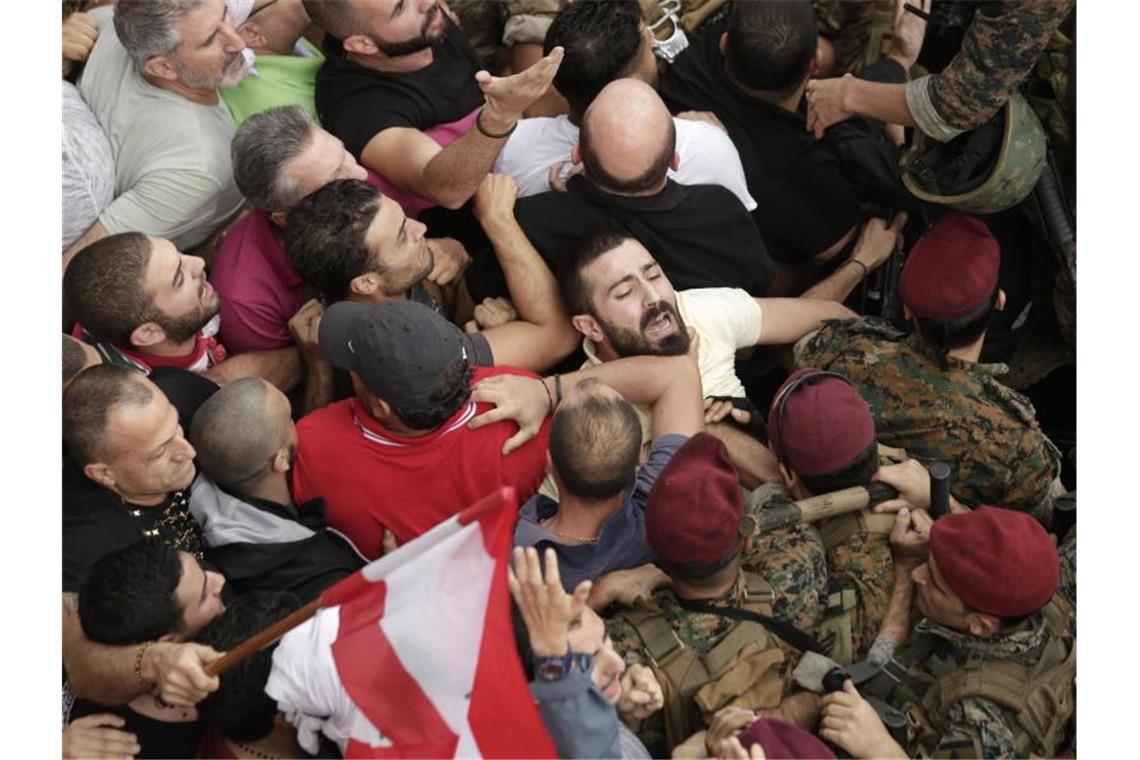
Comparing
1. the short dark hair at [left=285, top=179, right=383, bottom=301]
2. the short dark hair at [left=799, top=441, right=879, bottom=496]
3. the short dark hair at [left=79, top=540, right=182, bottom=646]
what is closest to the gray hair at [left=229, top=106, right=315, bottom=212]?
the short dark hair at [left=285, top=179, right=383, bottom=301]

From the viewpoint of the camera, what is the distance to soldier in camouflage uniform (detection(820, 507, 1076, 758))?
3758 mm

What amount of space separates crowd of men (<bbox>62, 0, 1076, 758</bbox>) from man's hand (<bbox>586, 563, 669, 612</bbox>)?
12mm

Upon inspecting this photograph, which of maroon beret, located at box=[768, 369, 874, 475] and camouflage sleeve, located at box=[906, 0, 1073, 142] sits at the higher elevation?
camouflage sleeve, located at box=[906, 0, 1073, 142]

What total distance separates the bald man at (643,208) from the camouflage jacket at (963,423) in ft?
2.21

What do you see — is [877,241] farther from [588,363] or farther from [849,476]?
[849,476]

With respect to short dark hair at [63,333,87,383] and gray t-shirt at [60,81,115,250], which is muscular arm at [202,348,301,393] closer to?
short dark hair at [63,333,87,383]

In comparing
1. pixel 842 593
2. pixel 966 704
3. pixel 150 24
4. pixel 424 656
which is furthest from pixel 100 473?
pixel 966 704

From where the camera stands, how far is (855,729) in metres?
3.73

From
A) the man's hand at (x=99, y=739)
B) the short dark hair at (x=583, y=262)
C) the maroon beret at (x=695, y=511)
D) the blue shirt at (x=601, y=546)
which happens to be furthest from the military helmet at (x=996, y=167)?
the man's hand at (x=99, y=739)

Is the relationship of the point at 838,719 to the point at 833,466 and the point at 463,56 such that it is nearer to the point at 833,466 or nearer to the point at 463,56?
the point at 833,466

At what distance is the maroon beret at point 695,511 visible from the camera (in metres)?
3.76

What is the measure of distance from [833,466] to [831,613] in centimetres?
44

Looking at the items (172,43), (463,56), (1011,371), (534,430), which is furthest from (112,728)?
(1011,371)

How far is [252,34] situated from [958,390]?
3083 mm
